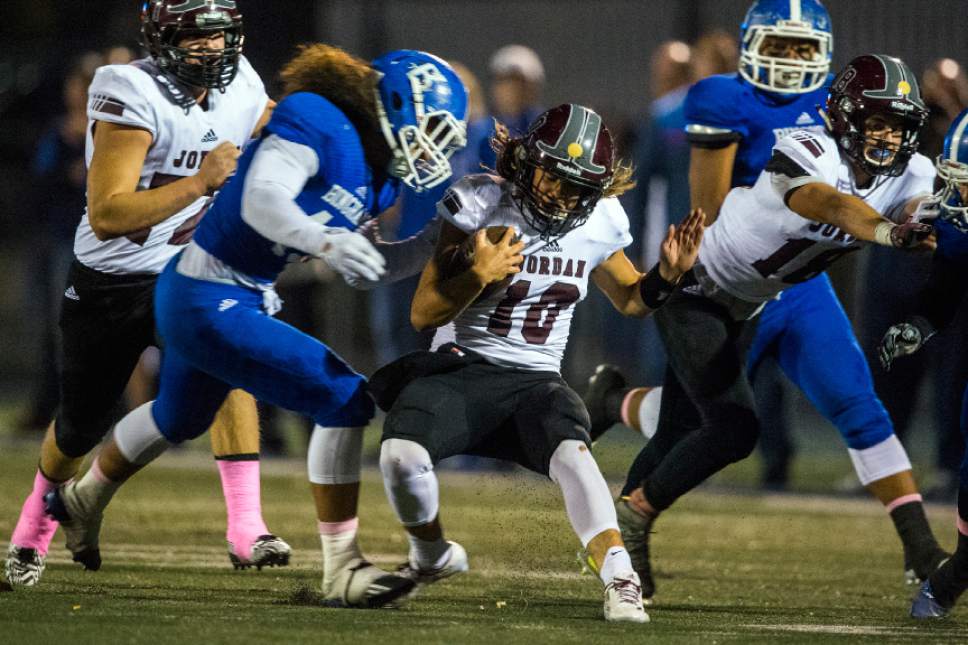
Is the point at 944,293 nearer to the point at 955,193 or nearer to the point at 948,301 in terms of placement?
the point at 948,301

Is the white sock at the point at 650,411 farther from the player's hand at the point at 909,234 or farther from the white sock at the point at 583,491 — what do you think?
the white sock at the point at 583,491

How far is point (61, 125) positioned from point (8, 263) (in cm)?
634

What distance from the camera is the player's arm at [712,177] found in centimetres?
625

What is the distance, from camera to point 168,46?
533 cm

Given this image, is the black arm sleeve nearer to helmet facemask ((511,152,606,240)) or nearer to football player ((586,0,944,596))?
football player ((586,0,944,596))

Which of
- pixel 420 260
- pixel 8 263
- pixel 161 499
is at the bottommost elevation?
pixel 8 263

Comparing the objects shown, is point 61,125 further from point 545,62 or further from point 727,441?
point 727,441

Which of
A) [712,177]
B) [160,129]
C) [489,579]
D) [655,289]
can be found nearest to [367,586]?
[489,579]

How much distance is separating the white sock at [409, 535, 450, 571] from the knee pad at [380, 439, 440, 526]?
111 millimetres

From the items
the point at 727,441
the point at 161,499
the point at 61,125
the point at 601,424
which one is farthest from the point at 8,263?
the point at 727,441

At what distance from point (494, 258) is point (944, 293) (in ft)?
4.94

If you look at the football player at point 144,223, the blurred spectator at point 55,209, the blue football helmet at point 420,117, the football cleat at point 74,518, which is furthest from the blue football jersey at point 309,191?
the blurred spectator at point 55,209

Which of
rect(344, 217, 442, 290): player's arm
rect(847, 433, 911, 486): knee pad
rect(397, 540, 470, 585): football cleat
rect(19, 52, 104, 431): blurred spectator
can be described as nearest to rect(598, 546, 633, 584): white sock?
A: rect(397, 540, 470, 585): football cleat

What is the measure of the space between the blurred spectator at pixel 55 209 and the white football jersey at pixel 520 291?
522 cm
